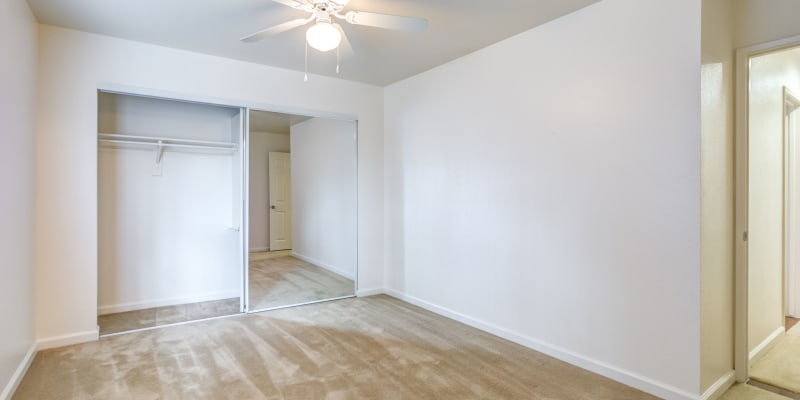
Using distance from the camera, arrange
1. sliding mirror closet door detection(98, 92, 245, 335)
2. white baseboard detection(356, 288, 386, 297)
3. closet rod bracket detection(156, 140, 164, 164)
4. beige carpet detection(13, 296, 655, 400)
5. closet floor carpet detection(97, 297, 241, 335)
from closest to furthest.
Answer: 1. beige carpet detection(13, 296, 655, 400)
2. closet floor carpet detection(97, 297, 241, 335)
3. sliding mirror closet door detection(98, 92, 245, 335)
4. closet rod bracket detection(156, 140, 164, 164)
5. white baseboard detection(356, 288, 386, 297)

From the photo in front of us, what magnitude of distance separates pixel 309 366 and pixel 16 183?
2211 millimetres

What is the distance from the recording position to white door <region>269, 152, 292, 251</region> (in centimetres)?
500

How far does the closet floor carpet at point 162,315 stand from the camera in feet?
12.1

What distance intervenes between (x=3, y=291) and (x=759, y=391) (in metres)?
4.53

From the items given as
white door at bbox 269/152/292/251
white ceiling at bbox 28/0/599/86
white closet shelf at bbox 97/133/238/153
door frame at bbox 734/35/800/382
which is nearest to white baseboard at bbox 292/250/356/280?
white door at bbox 269/152/292/251

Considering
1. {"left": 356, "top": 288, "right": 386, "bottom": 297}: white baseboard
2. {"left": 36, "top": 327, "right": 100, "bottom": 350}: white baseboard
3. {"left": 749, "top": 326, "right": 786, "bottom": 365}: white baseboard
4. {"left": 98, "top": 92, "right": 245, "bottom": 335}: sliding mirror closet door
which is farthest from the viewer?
{"left": 356, "top": 288, "right": 386, "bottom": 297}: white baseboard

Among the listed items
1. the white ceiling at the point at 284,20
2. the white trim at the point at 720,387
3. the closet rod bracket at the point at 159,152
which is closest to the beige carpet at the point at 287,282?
the closet rod bracket at the point at 159,152

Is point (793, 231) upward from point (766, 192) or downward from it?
downward

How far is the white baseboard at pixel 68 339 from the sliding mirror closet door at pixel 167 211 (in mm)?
280

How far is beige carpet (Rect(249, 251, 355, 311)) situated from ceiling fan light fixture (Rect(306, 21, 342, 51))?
9.65 feet

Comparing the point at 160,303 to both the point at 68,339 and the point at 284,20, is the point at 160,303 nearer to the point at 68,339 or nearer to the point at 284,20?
the point at 68,339

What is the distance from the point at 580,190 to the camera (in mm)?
2869

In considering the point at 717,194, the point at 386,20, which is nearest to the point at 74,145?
the point at 386,20

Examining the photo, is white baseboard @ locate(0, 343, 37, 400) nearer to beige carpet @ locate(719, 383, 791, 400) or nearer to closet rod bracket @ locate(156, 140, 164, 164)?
closet rod bracket @ locate(156, 140, 164, 164)
